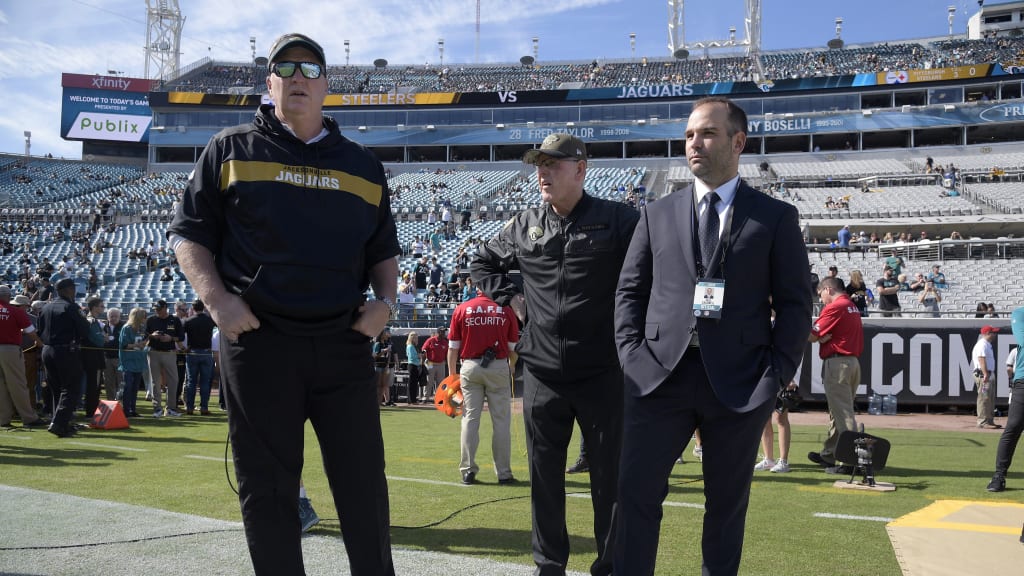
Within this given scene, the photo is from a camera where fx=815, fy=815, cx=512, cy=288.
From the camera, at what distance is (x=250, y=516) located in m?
2.73

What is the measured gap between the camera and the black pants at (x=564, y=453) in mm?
3889

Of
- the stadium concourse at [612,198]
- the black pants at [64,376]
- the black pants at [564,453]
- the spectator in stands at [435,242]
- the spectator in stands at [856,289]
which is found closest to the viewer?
the black pants at [564,453]

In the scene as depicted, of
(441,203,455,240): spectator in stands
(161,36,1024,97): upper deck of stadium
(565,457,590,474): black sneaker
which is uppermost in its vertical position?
(161,36,1024,97): upper deck of stadium

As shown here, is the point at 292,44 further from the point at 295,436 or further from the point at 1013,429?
the point at 1013,429

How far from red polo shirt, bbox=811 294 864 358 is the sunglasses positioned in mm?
7067

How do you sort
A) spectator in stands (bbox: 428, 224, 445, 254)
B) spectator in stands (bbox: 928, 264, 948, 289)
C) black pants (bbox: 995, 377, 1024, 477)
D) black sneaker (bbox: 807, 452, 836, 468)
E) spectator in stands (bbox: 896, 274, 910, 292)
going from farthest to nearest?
spectator in stands (bbox: 428, 224, 445, 254), spectator in stands (bbox: 928, 264, 948, 289), spectator in stands (bbox: 896, 274, 910, 292), black sneaker (bbox: 807, 452, 836, 468), black pants (bbox: 995, 377, 1024, 477)

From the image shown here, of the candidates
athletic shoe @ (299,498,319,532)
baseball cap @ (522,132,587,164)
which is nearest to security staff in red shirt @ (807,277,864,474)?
baseball cap @ (522,132,587,164)

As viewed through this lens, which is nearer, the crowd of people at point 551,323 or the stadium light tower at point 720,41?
the crowd of people at point 551,323

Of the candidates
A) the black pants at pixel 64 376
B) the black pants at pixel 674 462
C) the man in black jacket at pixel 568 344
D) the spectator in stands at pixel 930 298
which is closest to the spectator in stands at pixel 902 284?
the spectator in stands at pixel 930 298

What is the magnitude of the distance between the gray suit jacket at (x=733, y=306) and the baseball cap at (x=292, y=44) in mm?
1511

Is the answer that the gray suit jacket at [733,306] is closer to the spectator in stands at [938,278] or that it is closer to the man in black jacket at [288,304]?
the man in black jacket at [288,304]

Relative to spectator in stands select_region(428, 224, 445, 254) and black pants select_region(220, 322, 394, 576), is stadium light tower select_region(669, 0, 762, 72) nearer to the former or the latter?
spectator in stands select_region(428, 224, 445, 254)

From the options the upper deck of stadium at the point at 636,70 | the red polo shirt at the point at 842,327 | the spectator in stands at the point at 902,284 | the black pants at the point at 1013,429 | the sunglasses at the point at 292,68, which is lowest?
the black pants at the point at 1013,429

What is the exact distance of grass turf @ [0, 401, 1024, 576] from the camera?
4.79 m
